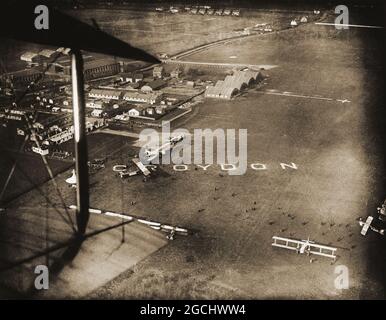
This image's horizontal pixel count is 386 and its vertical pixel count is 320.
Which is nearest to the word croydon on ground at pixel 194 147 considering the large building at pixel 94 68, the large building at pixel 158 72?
the large building at pixel 94 68

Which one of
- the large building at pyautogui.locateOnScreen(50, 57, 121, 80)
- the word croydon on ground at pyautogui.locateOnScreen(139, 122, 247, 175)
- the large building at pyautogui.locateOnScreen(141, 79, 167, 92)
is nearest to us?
the word croydon on ground at pyautogui.locateOnScreen(139, 122, 247, 175)

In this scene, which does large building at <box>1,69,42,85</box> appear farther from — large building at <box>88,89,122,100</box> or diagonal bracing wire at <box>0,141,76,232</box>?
diagonal bracing wire at <box>0,141,76,232</box>

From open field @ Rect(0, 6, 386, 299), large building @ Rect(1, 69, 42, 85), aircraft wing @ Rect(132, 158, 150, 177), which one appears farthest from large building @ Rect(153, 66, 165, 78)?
aircraft wing @ Rect(132, 158, 150, 177)

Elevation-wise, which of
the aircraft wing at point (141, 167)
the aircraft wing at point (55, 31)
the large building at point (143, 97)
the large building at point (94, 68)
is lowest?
the aircraft wing at point (141, 167)

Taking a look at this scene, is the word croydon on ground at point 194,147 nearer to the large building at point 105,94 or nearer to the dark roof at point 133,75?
the large building at point 105,94

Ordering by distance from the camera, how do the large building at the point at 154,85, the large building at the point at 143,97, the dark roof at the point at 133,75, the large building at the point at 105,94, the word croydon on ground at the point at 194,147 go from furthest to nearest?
the dark roof at the point at 133,75 < the large building at the point at 154,85 < the large building at the point at 105,94 < the large building at the point at 143,97 < the word croydon on ground at the point at 194,147
